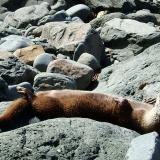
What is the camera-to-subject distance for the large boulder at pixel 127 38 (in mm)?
13477

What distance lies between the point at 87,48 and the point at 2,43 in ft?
6.72

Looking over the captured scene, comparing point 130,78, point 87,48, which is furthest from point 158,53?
point 87,48

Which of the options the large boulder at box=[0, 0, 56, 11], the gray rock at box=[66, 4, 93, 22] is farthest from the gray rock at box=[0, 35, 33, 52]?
the large boulder at box=[0, 0, 56, 11]

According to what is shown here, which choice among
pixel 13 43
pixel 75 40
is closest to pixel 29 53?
pixel 13 43

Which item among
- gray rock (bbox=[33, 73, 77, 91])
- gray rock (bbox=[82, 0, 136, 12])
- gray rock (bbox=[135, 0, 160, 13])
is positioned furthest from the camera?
gray rock (bbox=[135, 0, 160, 13])

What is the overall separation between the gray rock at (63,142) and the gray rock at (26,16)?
12.8 metres

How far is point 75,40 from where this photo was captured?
13328 millimetres

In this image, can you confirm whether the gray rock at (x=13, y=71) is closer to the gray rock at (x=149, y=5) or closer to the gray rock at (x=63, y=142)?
the gray rock at (x=63, y=142)

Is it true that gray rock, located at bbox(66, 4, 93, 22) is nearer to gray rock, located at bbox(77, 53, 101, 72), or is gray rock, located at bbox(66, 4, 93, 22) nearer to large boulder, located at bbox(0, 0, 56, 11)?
large boulder, located at bbox(0, 0, 56, 11)

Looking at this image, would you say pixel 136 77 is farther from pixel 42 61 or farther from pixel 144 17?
pixel 144 17

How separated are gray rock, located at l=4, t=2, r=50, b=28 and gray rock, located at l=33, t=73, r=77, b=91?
8.29m

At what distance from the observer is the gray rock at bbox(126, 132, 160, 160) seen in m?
4.63

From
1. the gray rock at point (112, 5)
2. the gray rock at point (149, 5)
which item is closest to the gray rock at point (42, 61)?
the gray rock at point (112, 5)

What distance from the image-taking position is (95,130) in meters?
5.16
